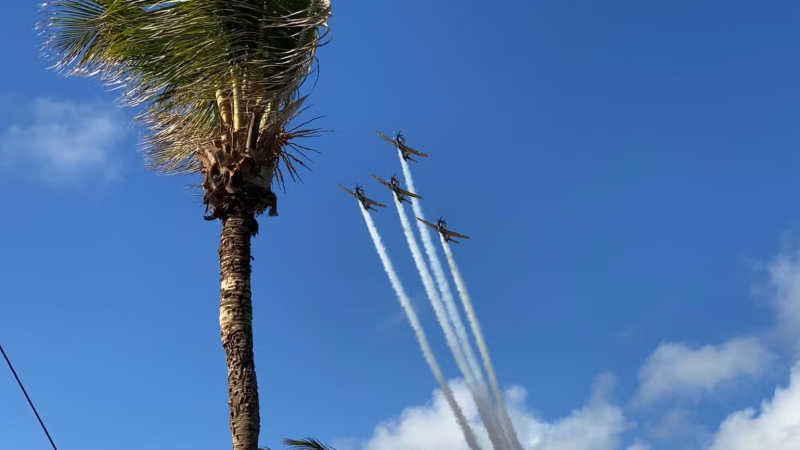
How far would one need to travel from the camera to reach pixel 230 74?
11453 mm

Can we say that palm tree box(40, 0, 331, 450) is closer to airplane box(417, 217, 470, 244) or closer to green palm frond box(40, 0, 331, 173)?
green palm frond box(40, 0, 331, 173)

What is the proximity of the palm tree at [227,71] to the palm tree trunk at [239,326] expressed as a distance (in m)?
0.02

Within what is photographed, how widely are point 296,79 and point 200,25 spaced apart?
145cm

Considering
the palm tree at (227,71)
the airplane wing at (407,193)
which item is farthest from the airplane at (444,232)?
the palm tree at (227,71)

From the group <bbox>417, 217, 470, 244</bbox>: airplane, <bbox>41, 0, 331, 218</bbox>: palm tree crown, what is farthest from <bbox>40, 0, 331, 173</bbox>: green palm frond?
<bbox>417, 217, 470, 244</bbox>: airplane

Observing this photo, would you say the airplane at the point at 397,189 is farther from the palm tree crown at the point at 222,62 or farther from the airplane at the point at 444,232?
the palm tree crown at the point at 222,62

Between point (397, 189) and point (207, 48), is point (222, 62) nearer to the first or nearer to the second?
point (207, 48)

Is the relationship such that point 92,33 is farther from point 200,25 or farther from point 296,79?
point 296,79

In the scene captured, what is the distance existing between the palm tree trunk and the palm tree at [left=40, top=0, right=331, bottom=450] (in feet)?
0.05

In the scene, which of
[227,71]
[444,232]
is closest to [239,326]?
[227,71]

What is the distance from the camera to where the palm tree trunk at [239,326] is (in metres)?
10.0

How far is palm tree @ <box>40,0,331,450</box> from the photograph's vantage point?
11141 mm

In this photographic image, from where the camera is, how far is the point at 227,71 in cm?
1144

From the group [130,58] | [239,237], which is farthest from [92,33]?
[239,237]
